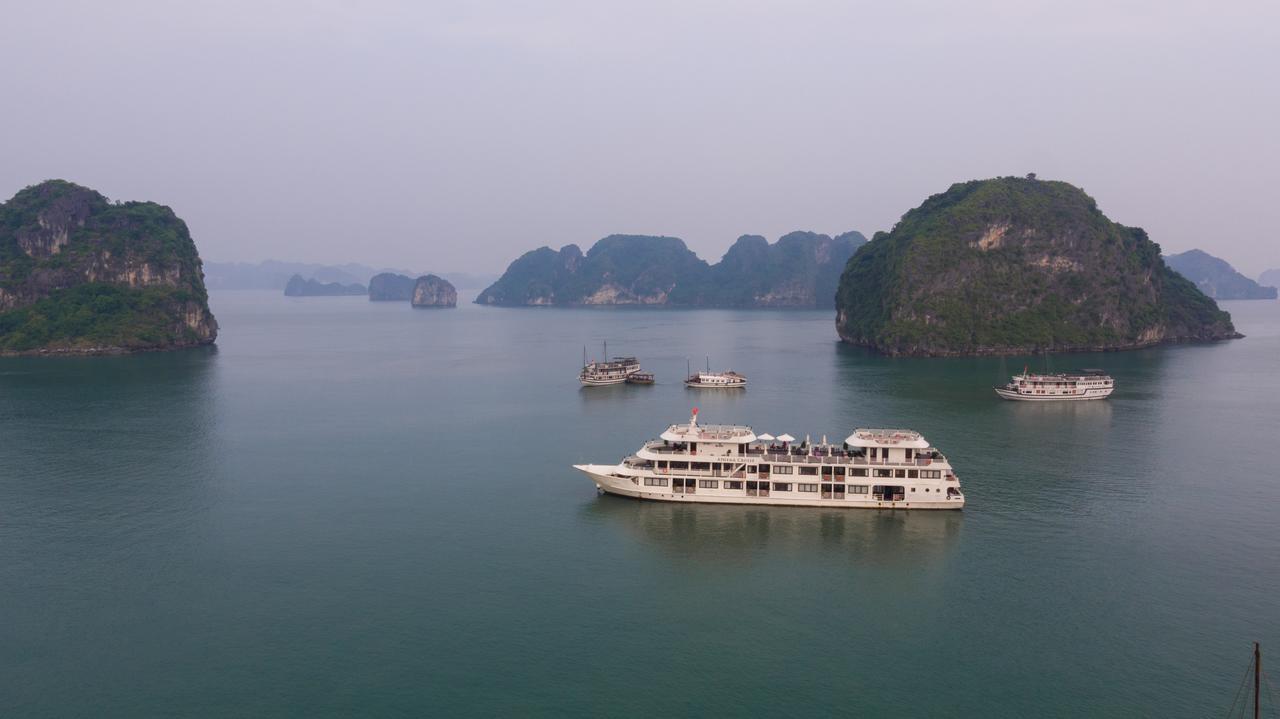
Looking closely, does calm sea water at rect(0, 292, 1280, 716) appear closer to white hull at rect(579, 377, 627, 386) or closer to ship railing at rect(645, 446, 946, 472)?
ship railing at rect(645, 446, 946, 472)

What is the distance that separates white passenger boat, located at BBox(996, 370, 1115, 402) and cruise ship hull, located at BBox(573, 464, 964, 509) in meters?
66.1

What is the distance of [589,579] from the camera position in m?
51.1

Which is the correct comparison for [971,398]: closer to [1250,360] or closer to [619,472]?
[619,472]

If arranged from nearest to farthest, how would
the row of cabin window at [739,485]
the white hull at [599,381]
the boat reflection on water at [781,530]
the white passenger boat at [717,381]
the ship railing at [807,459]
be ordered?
the boat reflection on water at [781,530]
the ship railing at [807,459]
the row of cabin window at [739,485]
the white passenger boat at [717,381]
the white hull at [599,381]

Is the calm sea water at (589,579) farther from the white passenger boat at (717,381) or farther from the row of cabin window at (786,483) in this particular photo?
the white passenger boat at (717,381)

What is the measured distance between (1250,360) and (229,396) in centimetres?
20650

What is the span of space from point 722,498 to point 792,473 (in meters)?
6.35

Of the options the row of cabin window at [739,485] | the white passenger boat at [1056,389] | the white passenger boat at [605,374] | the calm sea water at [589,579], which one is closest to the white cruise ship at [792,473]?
the row of cabin window at [739,485]

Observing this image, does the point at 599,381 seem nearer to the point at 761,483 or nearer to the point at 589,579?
the point at 761,483

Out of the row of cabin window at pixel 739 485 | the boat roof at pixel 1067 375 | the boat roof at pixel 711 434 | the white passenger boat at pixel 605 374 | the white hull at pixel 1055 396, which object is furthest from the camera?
the white passenger boat at pixel 605 374

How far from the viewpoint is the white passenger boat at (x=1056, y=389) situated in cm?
12094

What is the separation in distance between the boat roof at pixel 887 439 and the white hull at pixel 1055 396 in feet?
215

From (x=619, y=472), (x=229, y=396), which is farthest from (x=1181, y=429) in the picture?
(x=229, y=396)

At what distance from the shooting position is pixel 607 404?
4781 inches
